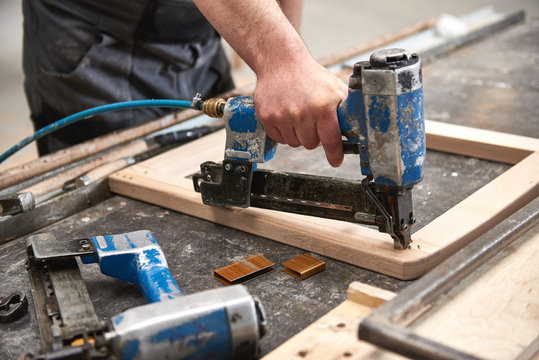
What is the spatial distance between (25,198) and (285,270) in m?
0.71

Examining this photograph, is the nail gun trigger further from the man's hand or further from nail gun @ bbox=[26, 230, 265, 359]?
the man's hand

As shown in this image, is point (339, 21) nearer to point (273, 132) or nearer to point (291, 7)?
point (291, 7)

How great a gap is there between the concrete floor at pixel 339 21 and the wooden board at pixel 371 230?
401 cm

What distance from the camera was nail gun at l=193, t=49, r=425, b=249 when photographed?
1.15 metres

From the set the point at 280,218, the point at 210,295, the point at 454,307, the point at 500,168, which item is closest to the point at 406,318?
the point at 454,307

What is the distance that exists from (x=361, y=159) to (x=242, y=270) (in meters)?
0.35

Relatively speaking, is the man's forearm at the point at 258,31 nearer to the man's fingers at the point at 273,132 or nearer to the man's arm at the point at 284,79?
the man's arm at the point at 284,79

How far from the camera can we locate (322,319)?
1.09m

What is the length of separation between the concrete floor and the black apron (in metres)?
3.35

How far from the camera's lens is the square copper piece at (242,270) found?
49.8 inches

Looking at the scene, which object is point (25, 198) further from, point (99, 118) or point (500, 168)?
point (500, 168)

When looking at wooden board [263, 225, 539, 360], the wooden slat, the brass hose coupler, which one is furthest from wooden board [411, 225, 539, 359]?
the brass hose coupler

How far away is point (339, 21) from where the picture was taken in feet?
23.2

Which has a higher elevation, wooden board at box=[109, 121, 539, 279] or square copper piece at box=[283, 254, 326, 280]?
wooden board at box=[109, 121, 539, 279]
